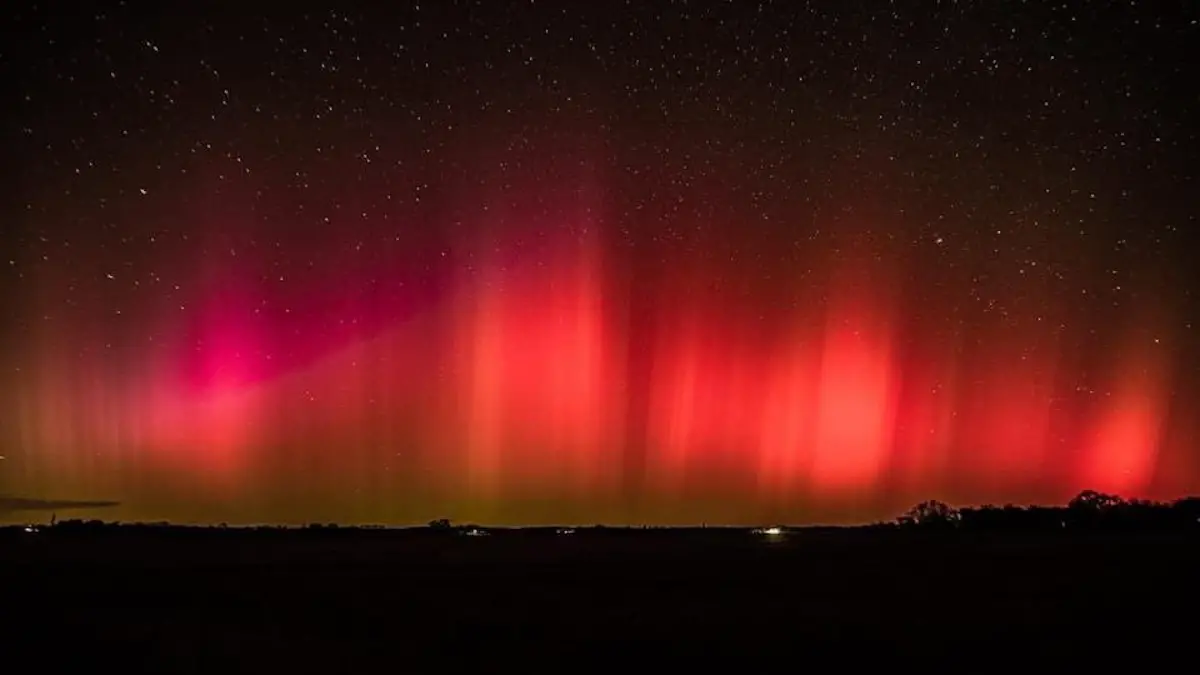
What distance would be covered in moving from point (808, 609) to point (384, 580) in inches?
184

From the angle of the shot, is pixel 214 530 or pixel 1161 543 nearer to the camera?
pixel 1161 543

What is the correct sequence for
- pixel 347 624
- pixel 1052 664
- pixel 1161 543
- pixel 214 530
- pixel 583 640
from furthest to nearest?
pixel 214 530
pixel 1161 543
pixel 347 624
pixel 583 640
pixel 1052 664

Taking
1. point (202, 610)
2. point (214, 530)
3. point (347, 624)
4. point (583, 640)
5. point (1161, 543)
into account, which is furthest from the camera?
point (214, 530)

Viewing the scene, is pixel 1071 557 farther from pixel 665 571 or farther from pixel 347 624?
pixel 347 624

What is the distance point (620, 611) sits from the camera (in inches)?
369

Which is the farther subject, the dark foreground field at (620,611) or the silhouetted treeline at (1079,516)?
the silhouetted treeline at (1079,516)

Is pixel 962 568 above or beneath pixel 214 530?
above

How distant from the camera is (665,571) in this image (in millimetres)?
11766

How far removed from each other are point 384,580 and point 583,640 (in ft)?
11.8

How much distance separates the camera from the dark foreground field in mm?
7848

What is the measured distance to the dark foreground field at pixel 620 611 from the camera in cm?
785

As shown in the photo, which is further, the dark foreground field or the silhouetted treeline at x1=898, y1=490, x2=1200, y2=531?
the silhouetted treeline at x1=898, y1=490, x2=1200, y2=531

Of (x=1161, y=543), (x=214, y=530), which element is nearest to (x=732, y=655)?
(x=1161, y=543)

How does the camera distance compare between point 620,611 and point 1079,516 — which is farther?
point 1079,516
